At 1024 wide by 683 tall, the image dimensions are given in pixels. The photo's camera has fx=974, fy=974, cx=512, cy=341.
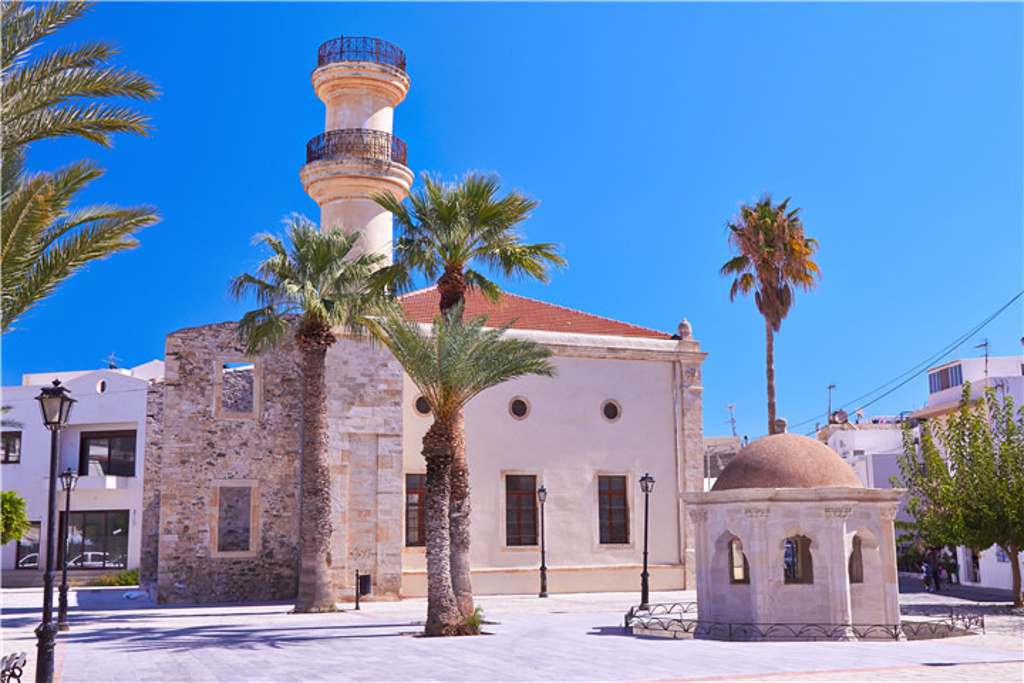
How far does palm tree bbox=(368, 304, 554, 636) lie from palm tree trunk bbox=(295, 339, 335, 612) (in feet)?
16.7

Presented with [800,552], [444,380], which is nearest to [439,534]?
[444,380]

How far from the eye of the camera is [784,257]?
32.7m

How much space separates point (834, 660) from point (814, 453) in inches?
210

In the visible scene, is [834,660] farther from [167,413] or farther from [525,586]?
[167,413]

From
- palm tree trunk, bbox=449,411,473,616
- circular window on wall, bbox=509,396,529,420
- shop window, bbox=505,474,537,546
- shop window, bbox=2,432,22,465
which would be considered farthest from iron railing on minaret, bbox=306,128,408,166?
shop window, bbox=2,432,22,465

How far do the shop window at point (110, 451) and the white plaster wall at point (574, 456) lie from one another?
18985 millimetres

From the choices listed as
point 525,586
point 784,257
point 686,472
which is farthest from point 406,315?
point 784,257

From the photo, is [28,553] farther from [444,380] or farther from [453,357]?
[453,357]

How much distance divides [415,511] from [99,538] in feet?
64.5

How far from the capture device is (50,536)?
12562 mm

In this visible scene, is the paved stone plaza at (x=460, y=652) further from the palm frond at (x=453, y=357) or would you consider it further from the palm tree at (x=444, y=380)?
the palm frond at (x=453, y=357)

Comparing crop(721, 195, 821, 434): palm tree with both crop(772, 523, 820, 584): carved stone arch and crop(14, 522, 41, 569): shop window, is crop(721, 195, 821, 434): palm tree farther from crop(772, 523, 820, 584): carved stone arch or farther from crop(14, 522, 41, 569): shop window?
crop(14, 522, 41, 569): shop window

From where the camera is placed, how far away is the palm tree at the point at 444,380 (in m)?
18.1

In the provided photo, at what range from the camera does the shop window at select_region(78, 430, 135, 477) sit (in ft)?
135
